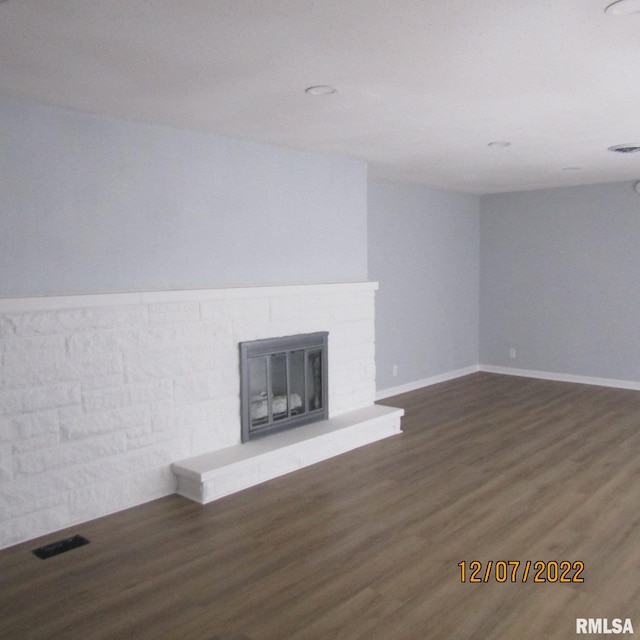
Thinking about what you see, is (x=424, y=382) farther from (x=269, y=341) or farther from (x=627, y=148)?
(x=627, y=148)

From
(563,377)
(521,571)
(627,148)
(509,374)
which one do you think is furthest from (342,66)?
(509,374)

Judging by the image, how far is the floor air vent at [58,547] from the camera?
115 inches

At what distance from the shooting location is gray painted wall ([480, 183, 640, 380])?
20.9 feet

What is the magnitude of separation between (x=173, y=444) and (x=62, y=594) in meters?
1.17

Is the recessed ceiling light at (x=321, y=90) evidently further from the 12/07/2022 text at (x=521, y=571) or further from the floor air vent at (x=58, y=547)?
the floor air vent at (x=58, y=547)

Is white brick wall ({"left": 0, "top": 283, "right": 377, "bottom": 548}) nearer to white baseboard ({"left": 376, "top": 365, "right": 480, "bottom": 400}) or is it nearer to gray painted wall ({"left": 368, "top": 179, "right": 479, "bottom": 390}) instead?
gray painted wall ({"left": 368, "top": 179, "right": 479, "bottom": 390})

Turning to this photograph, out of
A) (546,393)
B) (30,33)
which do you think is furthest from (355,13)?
(546,393)

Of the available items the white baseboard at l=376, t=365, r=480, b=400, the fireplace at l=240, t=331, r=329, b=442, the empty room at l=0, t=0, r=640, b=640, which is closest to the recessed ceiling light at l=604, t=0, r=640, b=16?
the empty room at l=0, t=0, r=640, b=640

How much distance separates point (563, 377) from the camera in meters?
6.88

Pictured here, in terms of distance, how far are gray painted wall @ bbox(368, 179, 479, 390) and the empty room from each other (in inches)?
31.6

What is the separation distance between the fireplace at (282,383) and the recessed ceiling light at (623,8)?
2.75 metres

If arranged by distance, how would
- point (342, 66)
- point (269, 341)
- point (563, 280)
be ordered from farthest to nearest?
point (563, 280) → point (269, 341) → point (342, 66)

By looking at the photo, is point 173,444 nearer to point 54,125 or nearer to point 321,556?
point 321,556

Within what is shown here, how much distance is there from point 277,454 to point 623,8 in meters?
2.97
